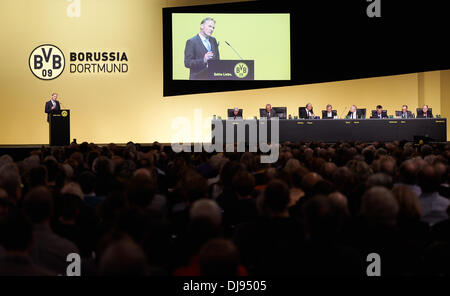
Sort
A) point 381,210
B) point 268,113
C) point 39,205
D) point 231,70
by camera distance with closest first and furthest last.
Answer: point 381,210, point 39,205, point 268,113, point 231,70

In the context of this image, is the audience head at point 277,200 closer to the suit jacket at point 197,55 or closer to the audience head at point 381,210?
the audience head at point 381,210

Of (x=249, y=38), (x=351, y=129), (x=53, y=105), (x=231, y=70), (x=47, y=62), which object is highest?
(x=249, y=38)

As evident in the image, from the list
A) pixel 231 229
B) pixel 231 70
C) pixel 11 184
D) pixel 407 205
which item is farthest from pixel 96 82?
pixel 407 205

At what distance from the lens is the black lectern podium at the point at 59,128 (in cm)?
1206

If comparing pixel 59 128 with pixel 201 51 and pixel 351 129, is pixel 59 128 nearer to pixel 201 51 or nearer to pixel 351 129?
pixel 201 51

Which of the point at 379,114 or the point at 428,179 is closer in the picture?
the point at 428,179

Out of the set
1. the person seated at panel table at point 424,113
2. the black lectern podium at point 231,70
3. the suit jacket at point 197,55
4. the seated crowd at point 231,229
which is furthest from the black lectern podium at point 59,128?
the person seated at panel table at point 424,113

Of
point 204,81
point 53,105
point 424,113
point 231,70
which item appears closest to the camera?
point 53,105

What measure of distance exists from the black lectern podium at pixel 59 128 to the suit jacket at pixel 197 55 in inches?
145

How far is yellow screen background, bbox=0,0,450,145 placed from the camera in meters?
14.7

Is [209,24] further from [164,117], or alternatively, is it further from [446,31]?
[446,31]

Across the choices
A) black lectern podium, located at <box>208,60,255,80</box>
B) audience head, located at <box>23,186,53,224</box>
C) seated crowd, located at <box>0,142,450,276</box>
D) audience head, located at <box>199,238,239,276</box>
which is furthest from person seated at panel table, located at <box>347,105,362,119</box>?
audience head, located at <box>199,238,239,276</box>

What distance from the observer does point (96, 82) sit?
48.9ft

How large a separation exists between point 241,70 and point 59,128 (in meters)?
5.14
